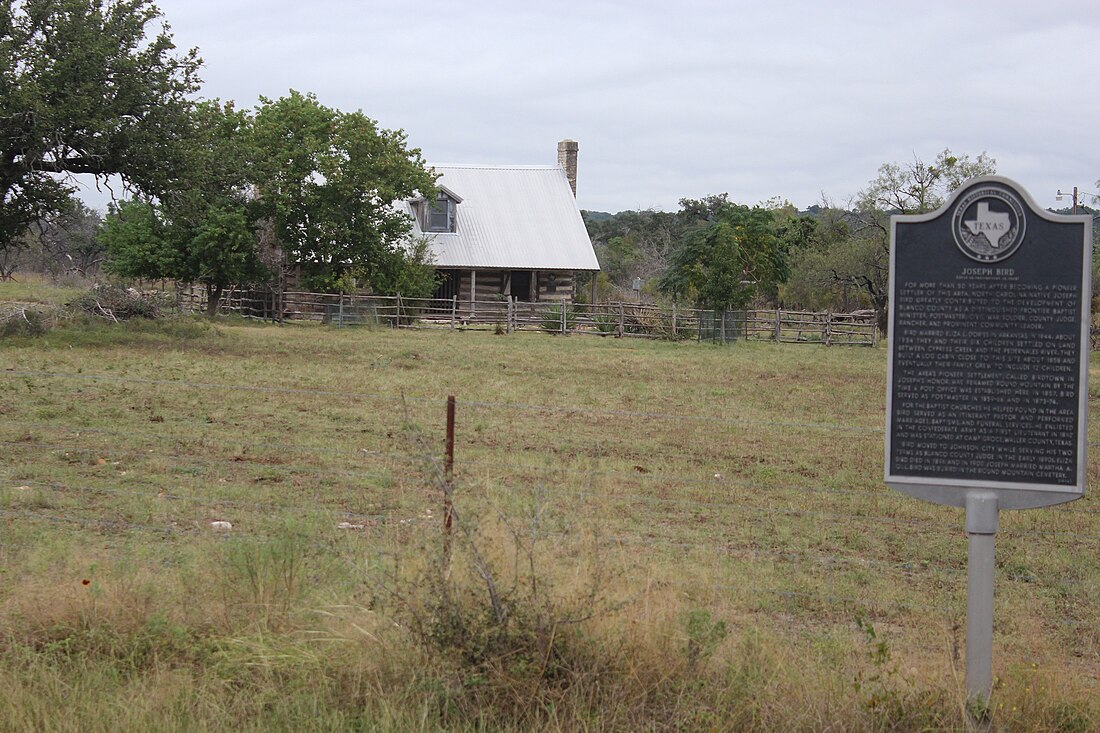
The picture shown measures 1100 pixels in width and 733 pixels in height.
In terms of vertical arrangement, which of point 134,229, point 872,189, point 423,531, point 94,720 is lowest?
point 94,720

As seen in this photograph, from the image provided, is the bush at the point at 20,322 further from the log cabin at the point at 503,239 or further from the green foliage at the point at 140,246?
the log cabin at the point at 503,239

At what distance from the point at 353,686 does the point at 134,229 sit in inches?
1558

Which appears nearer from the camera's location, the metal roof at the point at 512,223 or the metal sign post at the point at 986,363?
the metal sign post at the point at 986,363

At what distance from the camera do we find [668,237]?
257ft

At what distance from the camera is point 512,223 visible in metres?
47.7

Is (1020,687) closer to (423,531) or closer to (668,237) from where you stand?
(423,531)

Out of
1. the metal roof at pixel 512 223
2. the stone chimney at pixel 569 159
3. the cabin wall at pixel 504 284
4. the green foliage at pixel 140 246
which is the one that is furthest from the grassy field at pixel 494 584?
the stone chimney at pixel 569 159

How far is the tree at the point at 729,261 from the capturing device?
40.1 meters

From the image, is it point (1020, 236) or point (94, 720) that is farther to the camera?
point (1020, 236)

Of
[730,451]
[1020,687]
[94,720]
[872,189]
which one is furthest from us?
[872,189]

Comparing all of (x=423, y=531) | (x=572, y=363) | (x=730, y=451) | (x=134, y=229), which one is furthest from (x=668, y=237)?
(x=423, y=531)

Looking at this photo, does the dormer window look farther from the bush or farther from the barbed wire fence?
the barbed wire fence

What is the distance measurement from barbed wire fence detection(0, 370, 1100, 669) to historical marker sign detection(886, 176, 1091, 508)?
3.51 ft

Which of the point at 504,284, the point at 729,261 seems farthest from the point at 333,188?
the point at 729,261
